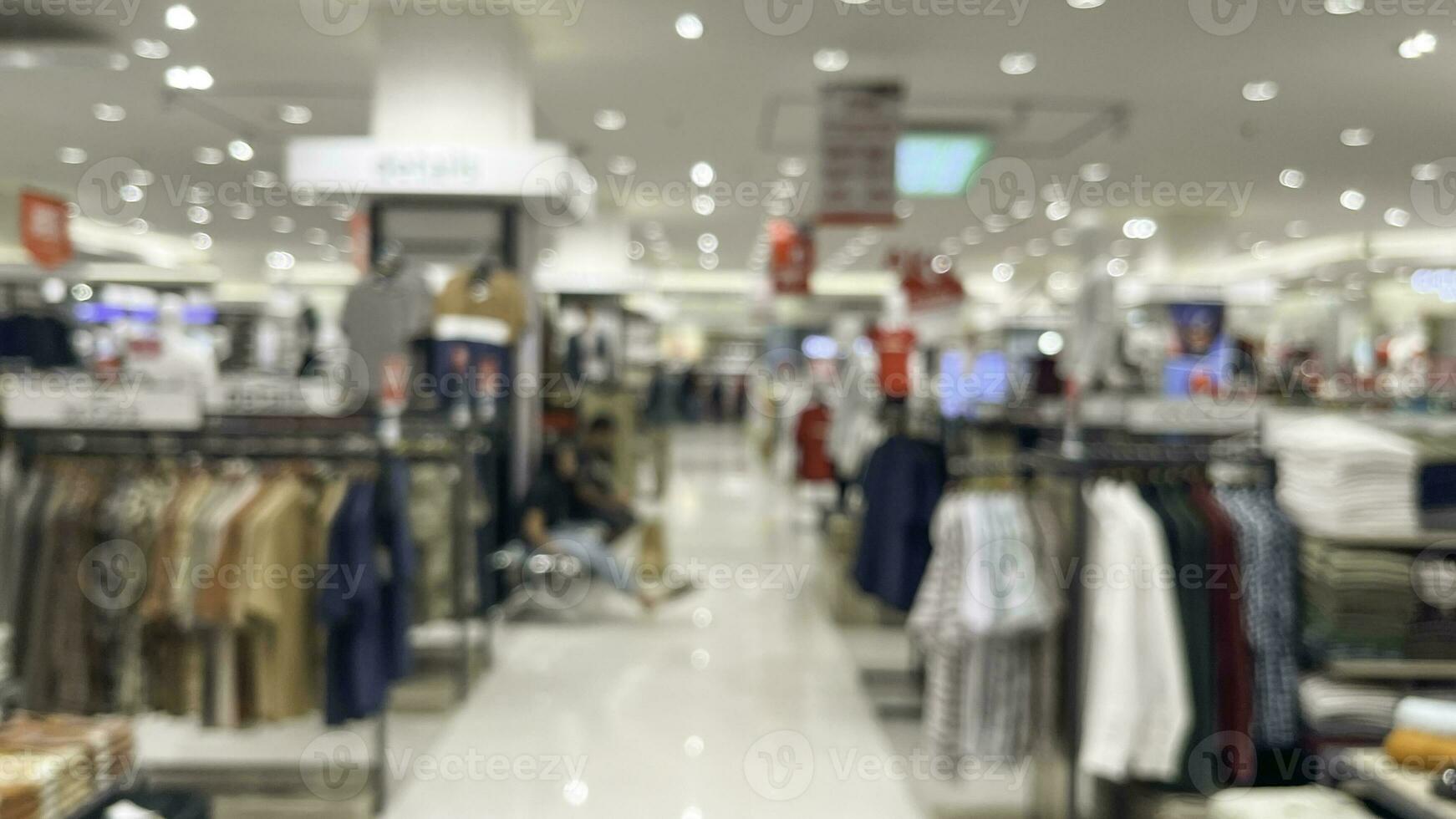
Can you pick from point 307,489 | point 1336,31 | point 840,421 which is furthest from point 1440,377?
point 307,489

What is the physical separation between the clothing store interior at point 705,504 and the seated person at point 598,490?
0.05 meters

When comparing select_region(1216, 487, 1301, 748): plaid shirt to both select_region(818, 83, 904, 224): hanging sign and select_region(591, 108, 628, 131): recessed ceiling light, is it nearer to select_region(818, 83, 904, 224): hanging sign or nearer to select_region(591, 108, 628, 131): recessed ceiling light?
select_region(818, 83, 904, 224): hanging sign

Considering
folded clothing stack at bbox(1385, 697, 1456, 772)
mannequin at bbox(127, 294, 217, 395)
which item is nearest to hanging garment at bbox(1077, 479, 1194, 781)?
folded clothing stack at bbox(1385, 697, 1456, 772)

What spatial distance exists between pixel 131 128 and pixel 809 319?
19.2m

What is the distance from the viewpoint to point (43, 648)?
3654 millimetres

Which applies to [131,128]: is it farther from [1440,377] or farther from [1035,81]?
[1440,377]

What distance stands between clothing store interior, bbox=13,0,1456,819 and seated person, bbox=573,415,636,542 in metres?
0.05

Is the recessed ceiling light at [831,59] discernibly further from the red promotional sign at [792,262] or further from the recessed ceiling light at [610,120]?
the red promotional sign at [792,262]

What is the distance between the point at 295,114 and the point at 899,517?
659 centimetres

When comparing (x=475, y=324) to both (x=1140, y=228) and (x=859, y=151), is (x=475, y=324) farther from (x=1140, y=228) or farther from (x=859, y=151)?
(x=1140, y=228)

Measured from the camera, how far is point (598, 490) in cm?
780

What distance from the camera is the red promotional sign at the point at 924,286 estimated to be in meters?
6.33

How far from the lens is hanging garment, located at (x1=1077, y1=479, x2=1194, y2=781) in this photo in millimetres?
3178

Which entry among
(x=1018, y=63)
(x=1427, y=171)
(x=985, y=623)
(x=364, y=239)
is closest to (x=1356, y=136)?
(x=1427, y=171)
